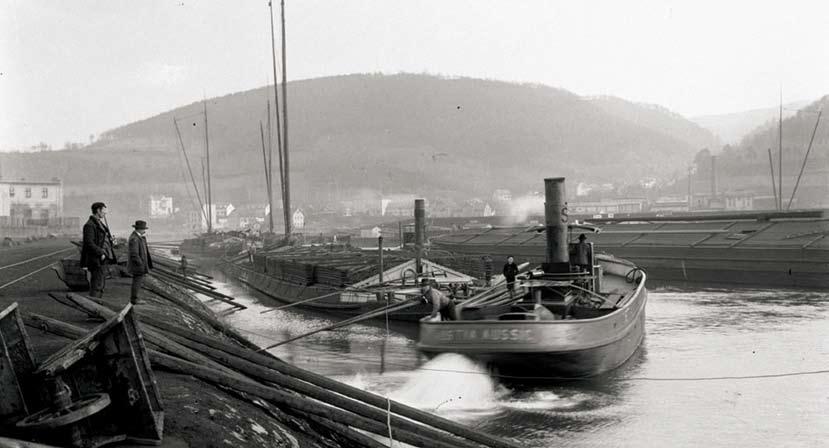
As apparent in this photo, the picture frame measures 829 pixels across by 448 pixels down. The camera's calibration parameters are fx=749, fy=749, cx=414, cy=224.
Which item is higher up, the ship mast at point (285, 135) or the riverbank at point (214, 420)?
the ship mast at point (285, 135)

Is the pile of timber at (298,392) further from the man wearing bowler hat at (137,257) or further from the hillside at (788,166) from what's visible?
the hillside at (788,166)

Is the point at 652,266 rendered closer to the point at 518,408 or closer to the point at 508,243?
the point at 508,243

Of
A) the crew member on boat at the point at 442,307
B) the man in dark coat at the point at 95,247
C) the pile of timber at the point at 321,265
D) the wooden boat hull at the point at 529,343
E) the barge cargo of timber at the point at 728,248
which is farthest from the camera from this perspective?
the barge cargo of timber at the point at 728,248

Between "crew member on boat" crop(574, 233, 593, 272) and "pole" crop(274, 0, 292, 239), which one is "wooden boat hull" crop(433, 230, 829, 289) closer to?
"pole" crop(274, 0, 292, 239)

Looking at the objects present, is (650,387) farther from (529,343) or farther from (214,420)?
(214,420)

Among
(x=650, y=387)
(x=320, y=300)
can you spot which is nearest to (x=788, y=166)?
(x=320, y=300)

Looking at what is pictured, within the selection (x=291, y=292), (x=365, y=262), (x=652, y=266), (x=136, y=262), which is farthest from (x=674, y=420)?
(x=652, y=266)

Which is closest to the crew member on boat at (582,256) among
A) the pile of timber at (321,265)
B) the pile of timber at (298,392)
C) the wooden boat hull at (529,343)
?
the wooden boat hull at (529,343)
